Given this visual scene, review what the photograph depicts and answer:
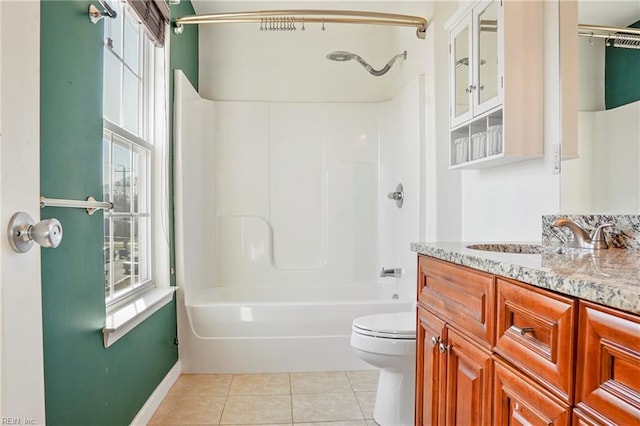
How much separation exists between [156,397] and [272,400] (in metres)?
0.61

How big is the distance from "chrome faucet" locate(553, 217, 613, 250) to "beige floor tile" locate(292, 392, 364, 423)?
1.34 meters

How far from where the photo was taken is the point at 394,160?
10.8 feet

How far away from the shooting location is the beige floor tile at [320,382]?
2.37 metres

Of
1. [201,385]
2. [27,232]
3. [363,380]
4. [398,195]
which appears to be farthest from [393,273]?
[27,232]

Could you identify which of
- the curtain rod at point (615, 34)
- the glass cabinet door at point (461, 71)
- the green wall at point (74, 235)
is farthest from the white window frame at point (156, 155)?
the curtain rod at point (615, 34)

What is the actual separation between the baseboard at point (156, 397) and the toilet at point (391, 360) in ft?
3.49

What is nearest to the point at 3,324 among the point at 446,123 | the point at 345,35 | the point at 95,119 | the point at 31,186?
the point at 31,186

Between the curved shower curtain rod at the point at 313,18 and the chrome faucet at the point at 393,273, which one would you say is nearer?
the curved shower curtain rod at the point at 313,18

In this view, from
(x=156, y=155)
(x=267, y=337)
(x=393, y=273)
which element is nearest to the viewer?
(x=156, y=155)

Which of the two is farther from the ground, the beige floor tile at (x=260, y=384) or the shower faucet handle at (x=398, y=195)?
the shower faucet handle at (x=398, y=195)

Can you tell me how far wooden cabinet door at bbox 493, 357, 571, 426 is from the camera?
0.73 meters

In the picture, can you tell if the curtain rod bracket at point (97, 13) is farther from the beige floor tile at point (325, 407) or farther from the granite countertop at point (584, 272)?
the beige floor tile at point (325, 407)

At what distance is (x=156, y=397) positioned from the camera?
214 cm

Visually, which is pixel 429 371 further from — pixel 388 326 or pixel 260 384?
pixel 260 384
